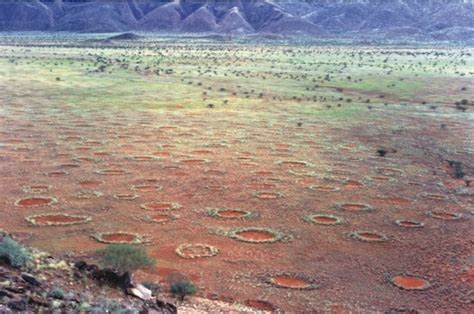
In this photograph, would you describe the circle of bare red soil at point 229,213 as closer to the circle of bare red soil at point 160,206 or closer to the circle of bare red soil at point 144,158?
the circle of bare red soil at point 160,206

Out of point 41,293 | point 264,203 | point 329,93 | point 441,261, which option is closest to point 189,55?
point 329,93

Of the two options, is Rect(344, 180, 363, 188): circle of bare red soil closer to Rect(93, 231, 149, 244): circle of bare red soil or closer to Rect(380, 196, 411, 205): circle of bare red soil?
Rect(380, 196, 411, 205): circle of bare red soil

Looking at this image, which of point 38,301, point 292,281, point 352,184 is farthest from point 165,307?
point 352,184

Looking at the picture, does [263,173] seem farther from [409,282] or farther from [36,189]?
[409,282]

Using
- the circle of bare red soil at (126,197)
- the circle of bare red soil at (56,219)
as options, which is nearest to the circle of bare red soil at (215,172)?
the circle of bare red soil at (126,197)

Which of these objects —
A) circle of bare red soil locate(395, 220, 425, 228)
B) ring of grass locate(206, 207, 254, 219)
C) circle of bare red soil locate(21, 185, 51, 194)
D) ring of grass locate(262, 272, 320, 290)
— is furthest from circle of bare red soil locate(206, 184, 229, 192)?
ring of grass locate(262, 272, 320, 290)

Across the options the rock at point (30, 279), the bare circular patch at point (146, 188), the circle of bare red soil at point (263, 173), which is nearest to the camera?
the rock at point (30, 279)
